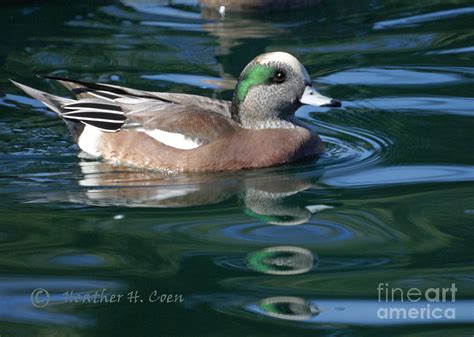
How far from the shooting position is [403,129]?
782 cm

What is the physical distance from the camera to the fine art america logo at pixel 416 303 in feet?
15.9

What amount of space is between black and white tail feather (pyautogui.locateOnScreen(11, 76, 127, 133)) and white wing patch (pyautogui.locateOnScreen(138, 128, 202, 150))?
296mm

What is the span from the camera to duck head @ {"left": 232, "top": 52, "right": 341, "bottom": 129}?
290 inches

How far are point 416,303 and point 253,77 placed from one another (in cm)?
275

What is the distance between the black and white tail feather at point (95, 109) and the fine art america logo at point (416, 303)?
2971mm

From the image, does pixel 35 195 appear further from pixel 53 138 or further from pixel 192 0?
pixel 192 0

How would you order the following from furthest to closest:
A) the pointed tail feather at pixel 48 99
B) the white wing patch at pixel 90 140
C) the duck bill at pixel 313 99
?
1. the pointed tail feather at pixel 48 99
2. the white wing patch at pixel 90 140
3. the duck bill at pixel 313 99

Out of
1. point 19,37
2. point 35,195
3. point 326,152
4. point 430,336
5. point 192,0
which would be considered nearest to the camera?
point 430,336

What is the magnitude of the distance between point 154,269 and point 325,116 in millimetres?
3208

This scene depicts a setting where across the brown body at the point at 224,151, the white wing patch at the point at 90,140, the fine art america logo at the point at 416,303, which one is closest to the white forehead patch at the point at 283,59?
the brown body at the point at 224,151

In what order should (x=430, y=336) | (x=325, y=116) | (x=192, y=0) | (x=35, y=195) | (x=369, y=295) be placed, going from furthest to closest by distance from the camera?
1. (x=192, y=0)
2. (x=325, y=116)
3. (x=35, y=195)
4. (x=369, y=295)
5. (x=430, y=336)

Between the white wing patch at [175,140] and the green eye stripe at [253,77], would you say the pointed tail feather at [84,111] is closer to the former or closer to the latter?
the white wing patch at [175,140]

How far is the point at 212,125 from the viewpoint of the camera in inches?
288

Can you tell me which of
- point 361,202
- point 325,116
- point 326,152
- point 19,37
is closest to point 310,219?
point 361,202
